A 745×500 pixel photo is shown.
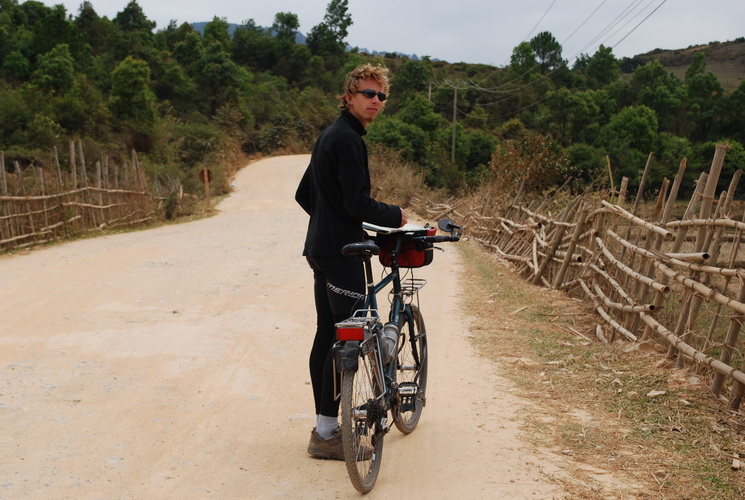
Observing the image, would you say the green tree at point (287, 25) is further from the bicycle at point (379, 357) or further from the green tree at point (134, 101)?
the bicycle at point (379, 357)

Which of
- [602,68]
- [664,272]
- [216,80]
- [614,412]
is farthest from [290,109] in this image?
[614,412]

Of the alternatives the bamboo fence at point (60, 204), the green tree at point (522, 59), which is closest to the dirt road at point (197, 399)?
the bamboo fence at point (60, 204)

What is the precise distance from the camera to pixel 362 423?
10.6 ft

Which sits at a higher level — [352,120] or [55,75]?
[352,120]

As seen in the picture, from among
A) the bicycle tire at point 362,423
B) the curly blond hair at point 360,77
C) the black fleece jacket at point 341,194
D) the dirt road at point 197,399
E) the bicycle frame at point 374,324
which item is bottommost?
the dirt road at point 197,399

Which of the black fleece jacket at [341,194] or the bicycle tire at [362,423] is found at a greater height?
the black fleece jacket at [341,194]

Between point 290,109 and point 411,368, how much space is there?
52092 millimetres

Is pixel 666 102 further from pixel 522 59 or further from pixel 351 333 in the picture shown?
pixel 351 333

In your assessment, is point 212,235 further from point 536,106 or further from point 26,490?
point 536,106

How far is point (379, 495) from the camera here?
3.26 metres

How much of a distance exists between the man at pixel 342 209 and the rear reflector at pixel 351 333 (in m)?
0.32

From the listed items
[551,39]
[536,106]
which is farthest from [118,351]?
[551,39]

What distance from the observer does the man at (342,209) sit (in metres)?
3.38

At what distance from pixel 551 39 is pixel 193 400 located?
84.6 m
